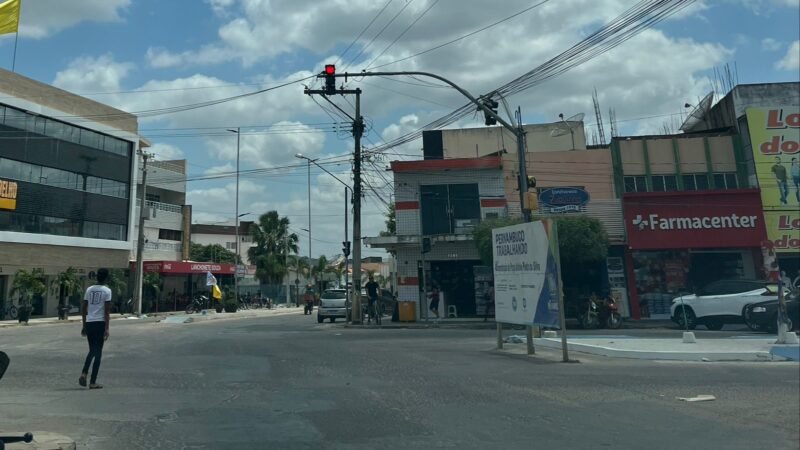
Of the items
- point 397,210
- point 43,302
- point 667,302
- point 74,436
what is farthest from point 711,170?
point 43,302

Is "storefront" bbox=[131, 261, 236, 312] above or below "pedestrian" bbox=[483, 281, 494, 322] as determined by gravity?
above

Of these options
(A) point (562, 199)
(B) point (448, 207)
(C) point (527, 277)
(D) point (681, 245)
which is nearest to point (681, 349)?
(C) point (527, 277)

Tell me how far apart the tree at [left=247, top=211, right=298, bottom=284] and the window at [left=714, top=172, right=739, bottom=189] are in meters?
40.0

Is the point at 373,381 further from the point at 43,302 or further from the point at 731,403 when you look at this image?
the point at 43,302

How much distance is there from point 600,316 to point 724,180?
11.9m

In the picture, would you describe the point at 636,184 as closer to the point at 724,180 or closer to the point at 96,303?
the point at 724,180

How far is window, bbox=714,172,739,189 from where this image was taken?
93.1ft

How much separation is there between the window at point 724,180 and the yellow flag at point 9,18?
31.7 metres

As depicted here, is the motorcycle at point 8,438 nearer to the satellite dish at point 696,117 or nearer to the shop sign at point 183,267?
the satellite dish at point 696,117

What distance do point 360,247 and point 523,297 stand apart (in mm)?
13022

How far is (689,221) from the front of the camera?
25.8m

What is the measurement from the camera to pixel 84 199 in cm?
3956

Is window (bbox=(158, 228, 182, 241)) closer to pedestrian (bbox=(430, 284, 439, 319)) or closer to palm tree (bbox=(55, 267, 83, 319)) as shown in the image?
palm tree (bbox=(55, 267, 83, 319))

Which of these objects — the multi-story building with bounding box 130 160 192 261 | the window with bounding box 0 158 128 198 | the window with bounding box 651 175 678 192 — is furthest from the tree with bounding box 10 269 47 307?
the window with bounding box 651 175 678 192
